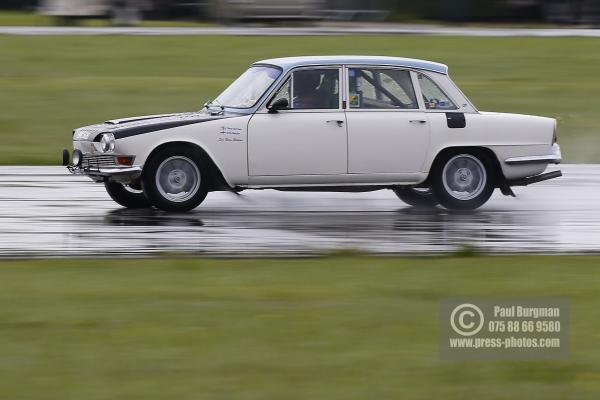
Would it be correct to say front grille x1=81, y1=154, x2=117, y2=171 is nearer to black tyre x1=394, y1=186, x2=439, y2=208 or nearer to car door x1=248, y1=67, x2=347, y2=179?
car door x1=248, y1=67, x2=347, y2=179

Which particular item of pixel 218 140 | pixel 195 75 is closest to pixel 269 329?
pixel 218 140

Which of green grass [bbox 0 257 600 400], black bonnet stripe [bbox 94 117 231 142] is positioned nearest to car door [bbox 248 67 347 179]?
black bonnet stripe [bbox 94 117 231 142]

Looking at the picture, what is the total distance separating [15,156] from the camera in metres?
17.4

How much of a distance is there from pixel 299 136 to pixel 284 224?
0.92 m

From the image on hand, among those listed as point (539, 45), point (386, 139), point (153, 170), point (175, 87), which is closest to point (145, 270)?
point (153, 170)

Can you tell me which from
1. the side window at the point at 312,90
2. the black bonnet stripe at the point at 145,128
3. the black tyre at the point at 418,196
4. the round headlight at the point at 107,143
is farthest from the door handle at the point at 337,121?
the round headlight at the point at 107,143

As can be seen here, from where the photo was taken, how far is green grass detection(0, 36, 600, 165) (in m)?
20.2

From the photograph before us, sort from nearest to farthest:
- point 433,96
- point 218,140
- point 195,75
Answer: point 218,140, point 433,96, point 195,75

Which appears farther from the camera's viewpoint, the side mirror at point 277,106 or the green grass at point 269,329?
the side mirror at point 277,106

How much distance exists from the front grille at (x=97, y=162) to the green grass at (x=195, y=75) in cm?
527

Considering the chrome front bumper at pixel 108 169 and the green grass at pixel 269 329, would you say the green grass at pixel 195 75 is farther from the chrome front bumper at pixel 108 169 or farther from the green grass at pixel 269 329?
the green grass at pixel 269 329

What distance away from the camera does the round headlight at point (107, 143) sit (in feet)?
38.5

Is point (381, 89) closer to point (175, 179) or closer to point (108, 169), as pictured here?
point (175, 179)

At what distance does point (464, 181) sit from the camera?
12.7 meters
